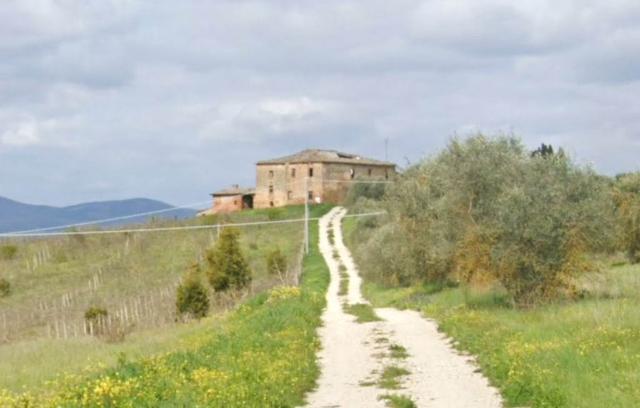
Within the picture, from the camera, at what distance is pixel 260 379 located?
1563 centimetres

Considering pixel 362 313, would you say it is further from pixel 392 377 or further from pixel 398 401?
pixel 398 401

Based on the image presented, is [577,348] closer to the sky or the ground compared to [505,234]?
closer to the ground

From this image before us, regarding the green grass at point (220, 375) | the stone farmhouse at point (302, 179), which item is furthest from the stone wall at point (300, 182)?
the green grass at point (220, 375)

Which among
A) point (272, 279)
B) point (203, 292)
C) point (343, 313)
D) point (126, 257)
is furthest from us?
point (126, 257)

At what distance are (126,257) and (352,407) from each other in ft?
219

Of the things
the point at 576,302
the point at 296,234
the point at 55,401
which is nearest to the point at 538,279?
the point at 576,302

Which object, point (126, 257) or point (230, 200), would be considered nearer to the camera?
point (126, 257)

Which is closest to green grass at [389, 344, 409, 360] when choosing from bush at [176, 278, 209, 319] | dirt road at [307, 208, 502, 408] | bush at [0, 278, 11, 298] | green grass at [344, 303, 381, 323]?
dirt road at [307, 208, 502, 408]

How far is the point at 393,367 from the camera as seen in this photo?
1836cm

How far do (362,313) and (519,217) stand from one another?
6.49 meters

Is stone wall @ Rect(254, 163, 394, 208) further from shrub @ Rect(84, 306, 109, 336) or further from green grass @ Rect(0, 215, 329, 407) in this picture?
green grass @ Rect(0, 215, 329, 407)

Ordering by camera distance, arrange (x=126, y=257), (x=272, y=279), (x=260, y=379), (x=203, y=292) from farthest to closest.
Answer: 1. (x=126, y=257)
2. (x=272, y=279)
3. (x=203, y=292)
4. (x=260, y=379)

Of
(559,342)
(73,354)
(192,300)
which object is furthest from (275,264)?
(559,342)

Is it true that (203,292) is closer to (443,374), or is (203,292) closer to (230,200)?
(443,374)
